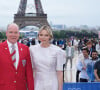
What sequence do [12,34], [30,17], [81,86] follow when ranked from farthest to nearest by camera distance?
1. [30,17]
2. [81,86]
3. [12,34]

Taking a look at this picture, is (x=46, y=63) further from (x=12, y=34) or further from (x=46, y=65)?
(x=12, y=34)

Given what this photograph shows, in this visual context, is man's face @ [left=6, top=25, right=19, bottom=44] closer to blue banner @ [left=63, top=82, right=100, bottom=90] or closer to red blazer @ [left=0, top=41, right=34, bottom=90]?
red blazer @ [left=0, top=41, right=34, bottom=90]

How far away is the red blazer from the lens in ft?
13.8

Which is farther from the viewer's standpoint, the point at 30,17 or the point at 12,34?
the point at 30,17

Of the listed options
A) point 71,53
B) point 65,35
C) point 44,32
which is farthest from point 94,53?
point 65,35

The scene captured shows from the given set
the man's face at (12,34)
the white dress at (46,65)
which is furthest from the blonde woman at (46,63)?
the man's face at (12,34)

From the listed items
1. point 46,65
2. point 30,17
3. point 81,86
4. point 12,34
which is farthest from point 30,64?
point 30,17

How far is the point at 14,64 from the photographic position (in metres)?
4.25

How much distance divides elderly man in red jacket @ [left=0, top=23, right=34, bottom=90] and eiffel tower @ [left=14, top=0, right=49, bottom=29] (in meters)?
58.1

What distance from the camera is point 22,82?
4324 millimetres

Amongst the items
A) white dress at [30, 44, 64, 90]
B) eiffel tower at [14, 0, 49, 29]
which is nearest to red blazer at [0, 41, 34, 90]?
white dress at [30, 44, 64, 90]

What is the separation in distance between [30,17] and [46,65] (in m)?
61.3

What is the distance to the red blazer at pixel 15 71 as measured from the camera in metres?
4.19

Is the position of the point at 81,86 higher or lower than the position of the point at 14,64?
lower
